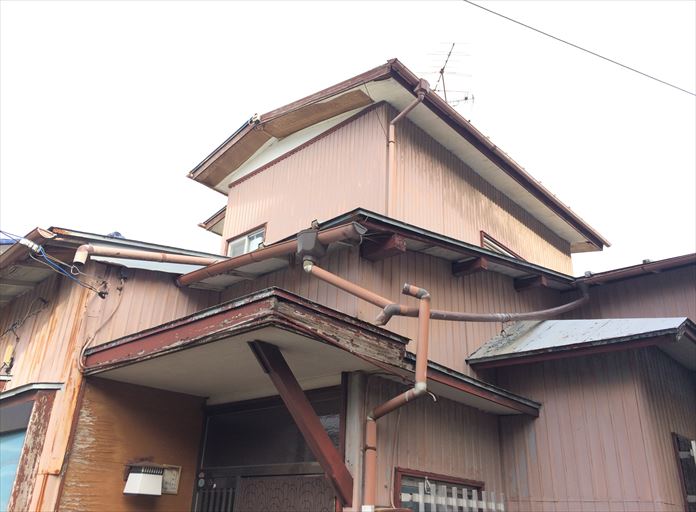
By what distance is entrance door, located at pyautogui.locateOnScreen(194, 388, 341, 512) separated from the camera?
5.20 m

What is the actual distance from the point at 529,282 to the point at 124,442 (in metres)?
5.57

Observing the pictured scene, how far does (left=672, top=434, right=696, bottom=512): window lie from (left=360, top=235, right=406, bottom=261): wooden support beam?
3.78 metres

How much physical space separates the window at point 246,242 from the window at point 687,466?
238 inches

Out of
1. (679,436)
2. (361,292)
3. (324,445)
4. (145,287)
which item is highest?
(145,287)

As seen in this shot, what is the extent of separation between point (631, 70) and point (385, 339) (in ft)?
15.9

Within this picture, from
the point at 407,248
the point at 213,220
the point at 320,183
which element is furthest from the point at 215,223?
the point at 407,248

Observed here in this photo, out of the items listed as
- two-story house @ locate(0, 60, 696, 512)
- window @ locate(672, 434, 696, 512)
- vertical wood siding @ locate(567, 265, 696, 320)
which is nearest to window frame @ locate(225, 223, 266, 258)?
two-story house @ locate(0, 60, 696, 512)

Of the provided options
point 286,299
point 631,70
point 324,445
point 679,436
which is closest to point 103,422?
point 324,445

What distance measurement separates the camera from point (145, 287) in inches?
266

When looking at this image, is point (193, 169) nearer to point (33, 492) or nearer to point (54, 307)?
point (54, 307)

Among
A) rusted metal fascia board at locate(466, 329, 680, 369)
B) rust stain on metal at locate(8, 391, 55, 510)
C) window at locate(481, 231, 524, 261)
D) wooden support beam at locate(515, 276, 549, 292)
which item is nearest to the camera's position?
rust stain on metal at locate(8, 391, 55, 510)

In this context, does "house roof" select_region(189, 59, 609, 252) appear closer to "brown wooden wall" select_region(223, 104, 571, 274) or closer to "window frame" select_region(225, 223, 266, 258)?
"brown wooden wall" select_region(223, 104, 571, 274)

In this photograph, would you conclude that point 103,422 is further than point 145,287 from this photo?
No

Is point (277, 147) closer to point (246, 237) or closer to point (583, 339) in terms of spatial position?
point (246, 237)
